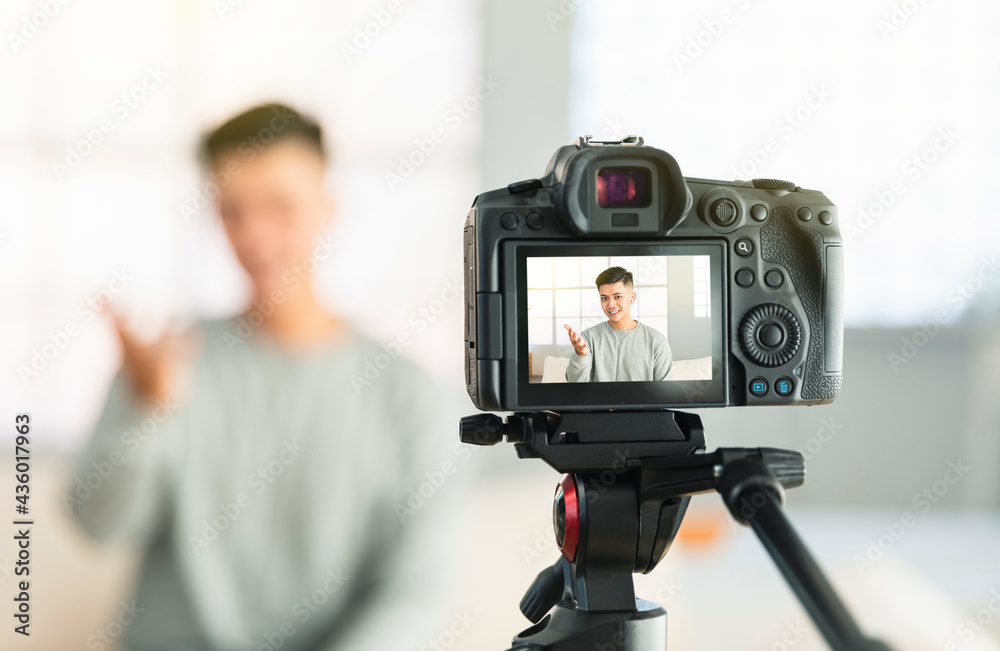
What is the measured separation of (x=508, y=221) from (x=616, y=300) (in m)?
0.12

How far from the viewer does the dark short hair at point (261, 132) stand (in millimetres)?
1542

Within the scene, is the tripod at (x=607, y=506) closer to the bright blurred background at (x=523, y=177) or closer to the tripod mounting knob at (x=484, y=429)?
the tripod mounting knob at (x=484, y=429)

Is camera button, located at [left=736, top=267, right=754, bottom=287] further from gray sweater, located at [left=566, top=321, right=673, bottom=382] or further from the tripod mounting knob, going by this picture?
the tripod mounting knob

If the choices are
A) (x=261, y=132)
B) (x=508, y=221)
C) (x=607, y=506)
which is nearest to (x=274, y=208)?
(x=261, y=132)

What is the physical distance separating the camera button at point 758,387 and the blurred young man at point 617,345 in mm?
79

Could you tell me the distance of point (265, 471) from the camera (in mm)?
1566

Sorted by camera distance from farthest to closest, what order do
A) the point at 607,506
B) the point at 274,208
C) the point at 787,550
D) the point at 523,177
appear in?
the point at 523,177, the point at 274,208, the point at 607,506, the point at 787,550

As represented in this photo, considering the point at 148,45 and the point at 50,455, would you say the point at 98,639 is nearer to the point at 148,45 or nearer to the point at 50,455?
the point at 50,455

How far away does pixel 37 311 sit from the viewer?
5.32ft

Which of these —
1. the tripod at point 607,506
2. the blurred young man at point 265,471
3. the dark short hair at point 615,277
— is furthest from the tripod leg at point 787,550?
the blurred young man at point 265,471

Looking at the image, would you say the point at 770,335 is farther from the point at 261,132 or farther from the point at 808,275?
the point at 261,132

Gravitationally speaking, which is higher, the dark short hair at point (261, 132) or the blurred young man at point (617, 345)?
the dark short hair at point (261, 132)

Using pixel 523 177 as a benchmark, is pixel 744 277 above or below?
below

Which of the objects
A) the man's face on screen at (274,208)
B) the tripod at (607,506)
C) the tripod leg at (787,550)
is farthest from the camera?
the man's face on screen at (274,208)
